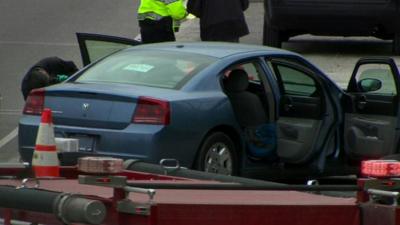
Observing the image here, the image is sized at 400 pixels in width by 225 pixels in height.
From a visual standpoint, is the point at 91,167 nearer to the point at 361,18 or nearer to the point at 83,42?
the point at 83,42

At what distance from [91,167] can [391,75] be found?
251 inches

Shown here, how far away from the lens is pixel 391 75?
376 inches

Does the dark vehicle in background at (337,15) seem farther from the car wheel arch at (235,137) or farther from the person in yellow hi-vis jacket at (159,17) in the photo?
the car wheel arch at (235,137)

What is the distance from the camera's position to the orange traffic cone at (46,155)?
484 cm

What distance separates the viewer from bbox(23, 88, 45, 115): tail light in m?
8.98

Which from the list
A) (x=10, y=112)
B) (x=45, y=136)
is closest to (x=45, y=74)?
(x=10, y=112)

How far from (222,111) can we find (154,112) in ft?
2.32

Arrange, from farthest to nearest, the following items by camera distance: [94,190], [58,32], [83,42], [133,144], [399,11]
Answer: [58,32] → [399,11] → [83,42] → [133,144] → [94,190]

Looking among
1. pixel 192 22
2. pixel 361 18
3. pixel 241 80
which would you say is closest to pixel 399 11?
pixel 361 18

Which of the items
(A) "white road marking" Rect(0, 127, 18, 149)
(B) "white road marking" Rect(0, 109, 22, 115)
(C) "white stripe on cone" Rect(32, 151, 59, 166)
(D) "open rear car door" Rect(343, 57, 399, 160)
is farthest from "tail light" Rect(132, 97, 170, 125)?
(B) "white road marking" Rect(0, 109, 22, 115)

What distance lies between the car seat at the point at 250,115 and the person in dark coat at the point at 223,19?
4.06m

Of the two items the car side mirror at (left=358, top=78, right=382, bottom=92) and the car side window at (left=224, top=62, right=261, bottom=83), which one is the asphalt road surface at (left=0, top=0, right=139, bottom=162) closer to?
the car side window at (left=224, top=62, right=261, bottom=83)

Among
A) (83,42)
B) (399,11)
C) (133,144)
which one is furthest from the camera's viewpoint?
(399,11)

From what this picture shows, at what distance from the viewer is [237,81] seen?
916 centimetres
